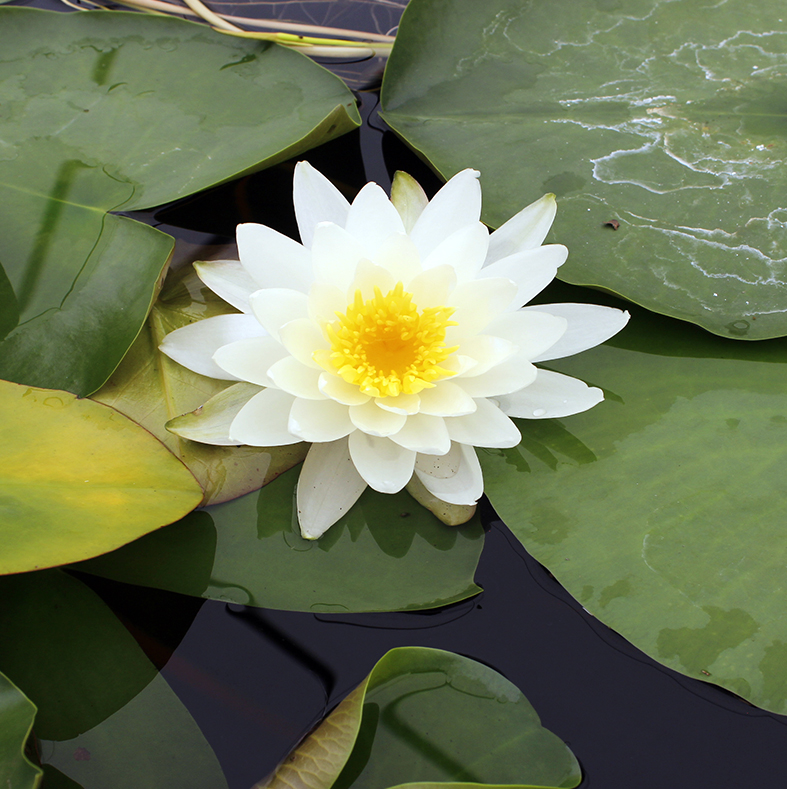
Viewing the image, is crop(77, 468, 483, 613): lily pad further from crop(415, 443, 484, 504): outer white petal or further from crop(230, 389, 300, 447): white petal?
crop(230, 389, 300, 447): white petal

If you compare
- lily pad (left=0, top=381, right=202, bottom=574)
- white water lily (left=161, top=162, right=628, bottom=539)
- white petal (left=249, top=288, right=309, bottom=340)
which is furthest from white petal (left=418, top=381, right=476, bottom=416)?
lily pad (left=0, top=381, right=202, bottom=574)

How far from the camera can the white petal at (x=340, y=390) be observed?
1.24 m

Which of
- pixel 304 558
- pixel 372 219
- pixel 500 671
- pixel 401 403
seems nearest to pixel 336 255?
pixel 372 219

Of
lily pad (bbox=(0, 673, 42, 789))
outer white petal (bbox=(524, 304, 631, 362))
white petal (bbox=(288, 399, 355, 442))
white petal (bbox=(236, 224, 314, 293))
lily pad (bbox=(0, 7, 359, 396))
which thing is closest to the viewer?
lily pad (bbox=(0, 673, 42, 789))

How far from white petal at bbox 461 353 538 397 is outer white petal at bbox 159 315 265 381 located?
22.5 inches

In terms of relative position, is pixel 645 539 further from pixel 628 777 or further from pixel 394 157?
pixel 394 157

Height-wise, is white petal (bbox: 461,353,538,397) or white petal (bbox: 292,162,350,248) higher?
white petal (bbox: 292,162,350,248)

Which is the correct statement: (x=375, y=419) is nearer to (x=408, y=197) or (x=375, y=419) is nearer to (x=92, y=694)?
(x=408, y=197)

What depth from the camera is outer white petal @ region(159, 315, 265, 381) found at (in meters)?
1.45

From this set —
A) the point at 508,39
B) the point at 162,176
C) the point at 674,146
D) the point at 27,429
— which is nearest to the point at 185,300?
the point at 162,176

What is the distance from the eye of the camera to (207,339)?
146 cm

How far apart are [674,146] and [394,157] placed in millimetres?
1009

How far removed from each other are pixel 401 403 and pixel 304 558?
508 mm

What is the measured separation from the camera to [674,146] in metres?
1.78
